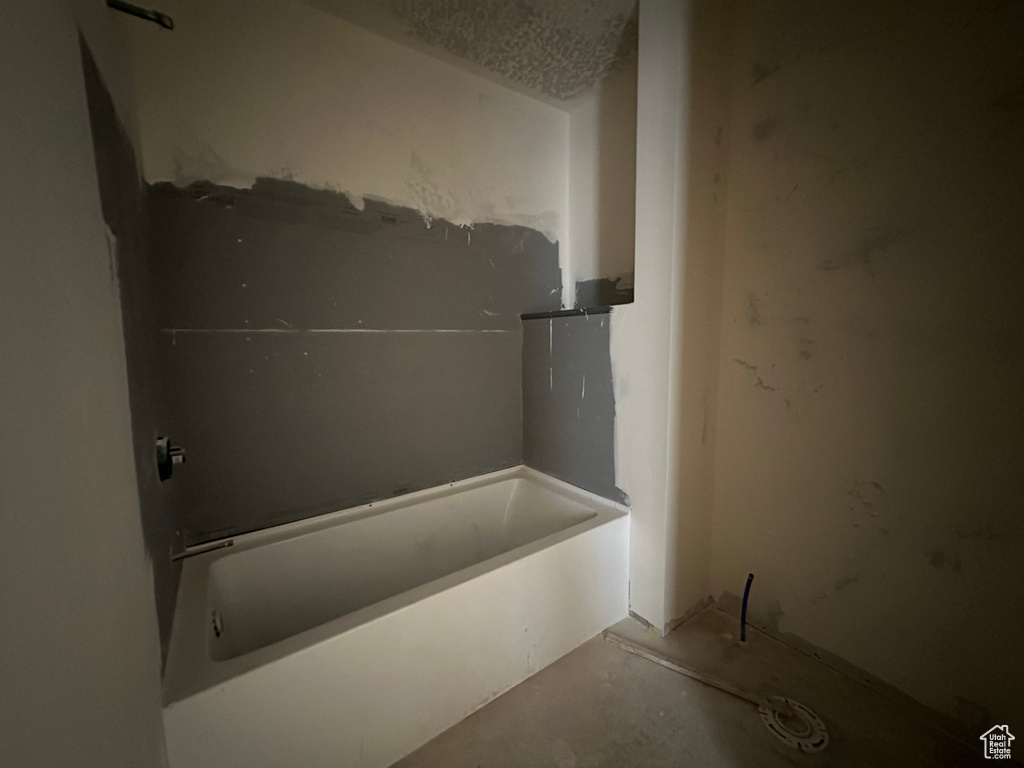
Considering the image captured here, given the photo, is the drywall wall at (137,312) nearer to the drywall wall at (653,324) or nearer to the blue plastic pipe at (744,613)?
the drywall wall at (653,324)

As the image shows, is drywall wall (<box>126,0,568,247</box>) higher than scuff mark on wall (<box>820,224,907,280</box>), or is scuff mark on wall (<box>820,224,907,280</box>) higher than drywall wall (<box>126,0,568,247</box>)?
drywall wall (<box>126,0,568,247</box>)

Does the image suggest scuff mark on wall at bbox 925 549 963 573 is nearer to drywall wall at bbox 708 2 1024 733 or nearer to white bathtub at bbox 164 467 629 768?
drywall wall at bbox 708 2 1024 733

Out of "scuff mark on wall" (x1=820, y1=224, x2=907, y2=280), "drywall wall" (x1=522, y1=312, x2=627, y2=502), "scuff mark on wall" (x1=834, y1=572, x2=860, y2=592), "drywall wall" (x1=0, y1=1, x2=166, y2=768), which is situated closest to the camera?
"drywall wall" (x1=0, y1=1, x2=166, y2=768)

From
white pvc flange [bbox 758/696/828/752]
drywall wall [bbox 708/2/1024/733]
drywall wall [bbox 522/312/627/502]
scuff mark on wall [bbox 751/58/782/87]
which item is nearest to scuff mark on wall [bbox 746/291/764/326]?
drywall wall [bbox 708/2/1024/733]

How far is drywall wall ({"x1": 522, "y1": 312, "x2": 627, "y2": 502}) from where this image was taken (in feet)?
4.87

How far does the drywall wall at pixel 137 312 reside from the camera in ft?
2.19

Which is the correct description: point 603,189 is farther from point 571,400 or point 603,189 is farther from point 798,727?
point 798,727

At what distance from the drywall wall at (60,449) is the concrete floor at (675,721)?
78cm

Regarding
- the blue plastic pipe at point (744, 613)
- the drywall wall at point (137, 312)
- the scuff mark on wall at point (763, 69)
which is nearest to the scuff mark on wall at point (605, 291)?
the scuff mark on wall at point (763, 69)

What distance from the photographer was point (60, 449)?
1.32 ft

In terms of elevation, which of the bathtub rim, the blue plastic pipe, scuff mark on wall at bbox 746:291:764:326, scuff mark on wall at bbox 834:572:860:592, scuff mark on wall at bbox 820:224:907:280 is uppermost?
scuff mark on wall at bbox 820:224:907:280

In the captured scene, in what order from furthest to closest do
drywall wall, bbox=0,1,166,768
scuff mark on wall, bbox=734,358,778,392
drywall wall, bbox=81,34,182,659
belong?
scuff mark on wall, bbox=734,358,778,392
drywall wall, bbox=81,34,182,659
drywall wall, bbox=0,1,166,768

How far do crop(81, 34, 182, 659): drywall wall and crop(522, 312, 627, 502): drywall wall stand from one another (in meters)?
1.33

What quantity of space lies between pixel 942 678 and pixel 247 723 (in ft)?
5.66
